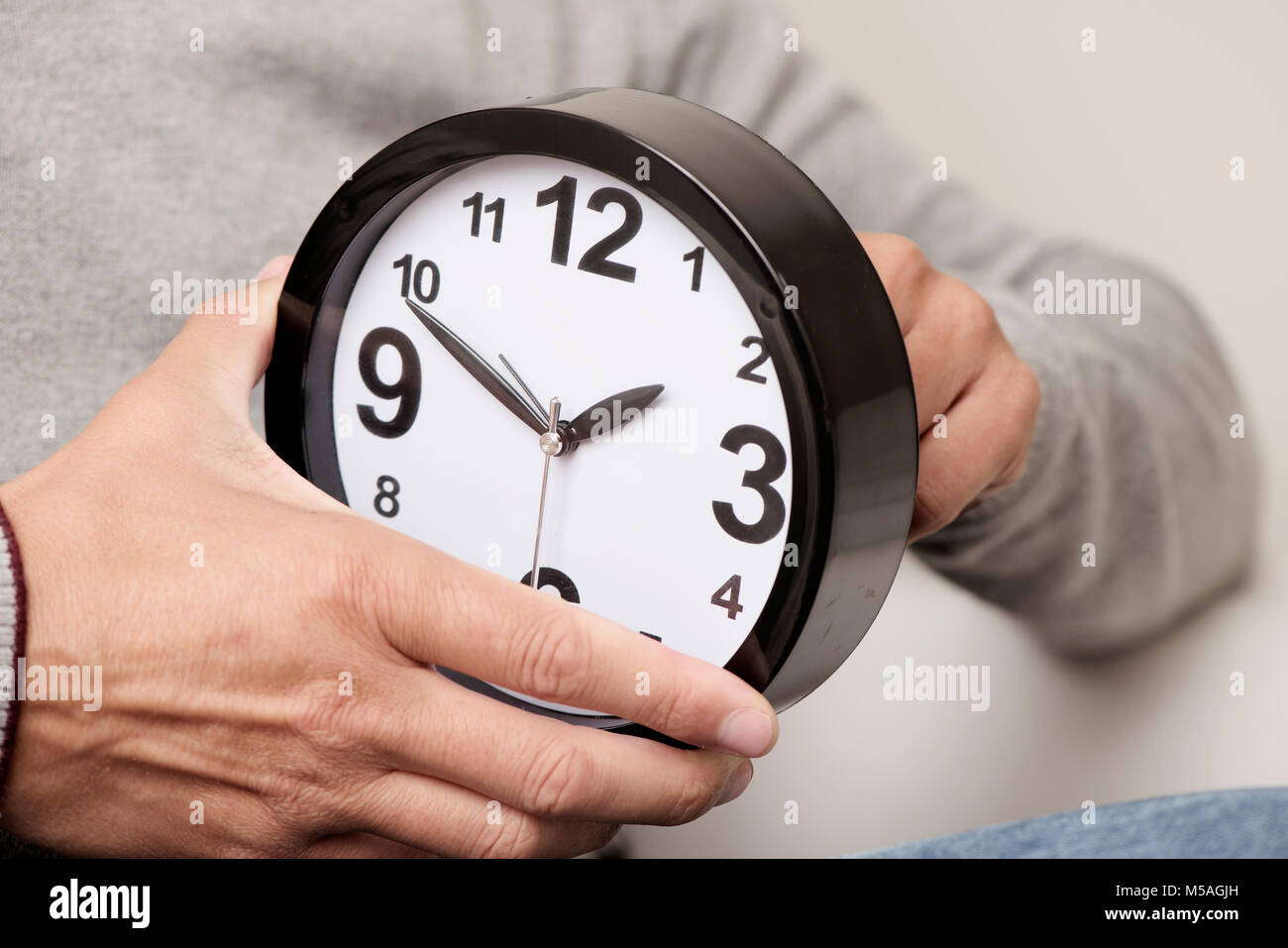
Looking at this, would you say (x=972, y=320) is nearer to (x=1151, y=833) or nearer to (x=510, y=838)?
(x=1151, y=833)

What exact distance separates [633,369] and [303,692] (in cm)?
30

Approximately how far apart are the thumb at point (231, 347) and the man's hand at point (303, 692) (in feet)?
0.25

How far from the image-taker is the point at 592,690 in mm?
662

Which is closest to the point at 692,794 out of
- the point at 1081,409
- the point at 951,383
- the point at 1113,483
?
the point at 951,383

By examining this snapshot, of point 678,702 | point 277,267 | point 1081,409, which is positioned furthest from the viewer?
point 1081,409

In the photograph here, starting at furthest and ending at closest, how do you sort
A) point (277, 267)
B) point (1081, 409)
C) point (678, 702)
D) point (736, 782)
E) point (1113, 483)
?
point (1113, 483) → point (1081, 409) → point (277, 267) → point (736, 782) → point (678, 702)

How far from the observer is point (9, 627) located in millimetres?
670

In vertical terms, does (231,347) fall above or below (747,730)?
above

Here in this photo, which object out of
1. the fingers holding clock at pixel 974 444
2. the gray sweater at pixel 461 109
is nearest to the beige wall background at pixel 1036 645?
the gray sweater at pixel 461 109

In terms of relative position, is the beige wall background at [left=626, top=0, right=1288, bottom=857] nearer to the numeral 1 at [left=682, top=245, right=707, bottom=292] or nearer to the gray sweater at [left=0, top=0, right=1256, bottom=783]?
the gray sweater at [left=0, top=0, right=1256, bottom=783]

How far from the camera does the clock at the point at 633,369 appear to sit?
0.64 metres

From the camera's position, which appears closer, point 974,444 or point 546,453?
point 546,453

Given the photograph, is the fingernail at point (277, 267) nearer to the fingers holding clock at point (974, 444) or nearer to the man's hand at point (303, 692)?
the man's hand at point (303, 692)
